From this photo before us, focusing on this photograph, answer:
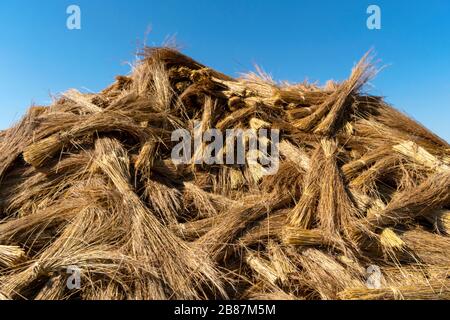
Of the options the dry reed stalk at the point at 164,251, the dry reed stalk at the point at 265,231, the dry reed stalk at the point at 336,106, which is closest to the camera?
the dry reed stalk at the point at 164,251

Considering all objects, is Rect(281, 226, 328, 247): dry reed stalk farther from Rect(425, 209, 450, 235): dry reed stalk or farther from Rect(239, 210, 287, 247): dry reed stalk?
Rect(425, 209, 450, 235): dry reed stalk

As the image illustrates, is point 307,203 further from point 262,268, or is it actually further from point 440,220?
point 440,220

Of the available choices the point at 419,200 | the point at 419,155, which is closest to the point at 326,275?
the point at 419,200

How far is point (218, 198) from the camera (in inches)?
136

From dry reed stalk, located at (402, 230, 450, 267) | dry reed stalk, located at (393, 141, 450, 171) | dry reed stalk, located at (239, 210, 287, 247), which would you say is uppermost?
dry reed stalk, located at (393, 141, 450, 171)

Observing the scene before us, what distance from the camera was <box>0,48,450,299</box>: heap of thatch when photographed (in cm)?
283

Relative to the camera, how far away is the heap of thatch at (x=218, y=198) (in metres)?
2.83

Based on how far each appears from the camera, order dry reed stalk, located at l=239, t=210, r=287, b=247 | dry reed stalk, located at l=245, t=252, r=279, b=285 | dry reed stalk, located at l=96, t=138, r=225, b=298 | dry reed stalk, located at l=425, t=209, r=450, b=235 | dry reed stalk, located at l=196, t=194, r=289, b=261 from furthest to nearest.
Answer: dry reed stalk, located at l=425, t=209, r=450, b=235
dry reed stalk, located at l=239, t=210, r=287, b=247
dry reed stalk, located at l=196, t=194, r=289, b=261
dry reed stalk, located at l=245, t=252, r=279, b=285
dry reed stalk, located at l=96, t=138, r=225, b=298

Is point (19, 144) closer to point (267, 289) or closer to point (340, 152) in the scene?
point (267, 289)

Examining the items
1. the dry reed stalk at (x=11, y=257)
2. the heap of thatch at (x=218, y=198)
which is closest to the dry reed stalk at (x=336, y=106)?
the heap of thatch at (x=218, y=198)

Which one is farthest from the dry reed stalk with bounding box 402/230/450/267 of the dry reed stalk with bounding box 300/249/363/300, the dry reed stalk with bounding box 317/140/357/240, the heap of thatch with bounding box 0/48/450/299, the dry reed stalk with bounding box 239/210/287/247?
the dry reed stalk with bounding box 239/210/287/247

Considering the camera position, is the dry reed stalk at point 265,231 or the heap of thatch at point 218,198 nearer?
the heap of thatch at point 218,198

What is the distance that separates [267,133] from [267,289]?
1.42 m

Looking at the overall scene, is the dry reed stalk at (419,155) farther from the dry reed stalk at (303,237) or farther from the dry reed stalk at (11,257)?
the dry reed stalk at (11,257)
